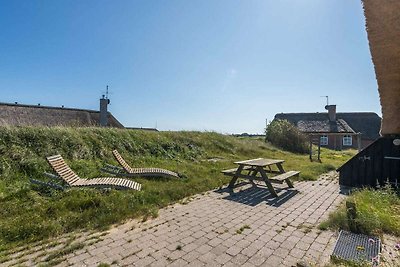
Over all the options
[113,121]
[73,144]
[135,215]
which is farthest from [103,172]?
[113,121]

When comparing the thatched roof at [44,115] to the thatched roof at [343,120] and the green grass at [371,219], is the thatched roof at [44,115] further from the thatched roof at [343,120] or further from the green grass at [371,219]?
the thatched roof at [343,120]

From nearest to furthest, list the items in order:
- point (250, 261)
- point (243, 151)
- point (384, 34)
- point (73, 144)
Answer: point (384, 34), point (250, 261), point (73, 144), point (243, 151)

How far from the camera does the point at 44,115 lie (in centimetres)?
2077

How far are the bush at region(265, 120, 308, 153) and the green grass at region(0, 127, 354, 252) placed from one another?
10.4 meters

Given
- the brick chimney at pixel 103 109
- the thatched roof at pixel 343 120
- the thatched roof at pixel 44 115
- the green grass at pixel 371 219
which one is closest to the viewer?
the green grass at pixel 371 219

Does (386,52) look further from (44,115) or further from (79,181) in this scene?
(44,115)

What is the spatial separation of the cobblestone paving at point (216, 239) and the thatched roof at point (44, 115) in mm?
13378

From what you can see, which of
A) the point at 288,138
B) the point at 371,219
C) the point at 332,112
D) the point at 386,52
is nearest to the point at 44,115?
the point at 288,138

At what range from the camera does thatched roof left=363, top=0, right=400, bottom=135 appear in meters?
1.63

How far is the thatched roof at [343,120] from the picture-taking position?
106 feet

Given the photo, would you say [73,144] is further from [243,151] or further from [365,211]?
[243,151]

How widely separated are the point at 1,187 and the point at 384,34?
27.4ft

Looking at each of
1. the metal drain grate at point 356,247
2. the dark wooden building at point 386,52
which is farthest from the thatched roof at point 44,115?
the dark wooden building at point 386,52

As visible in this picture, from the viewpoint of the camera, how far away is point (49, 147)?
9.31 metres
